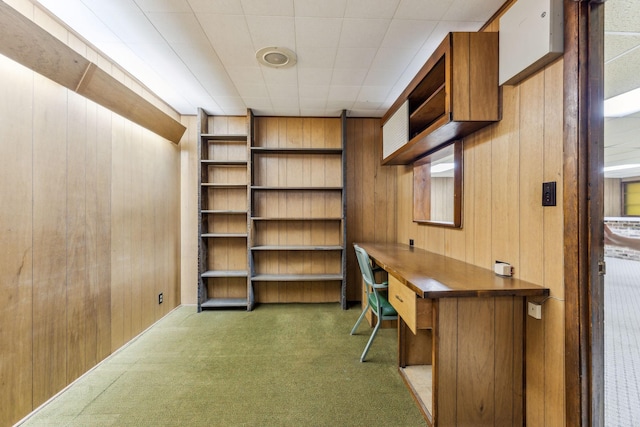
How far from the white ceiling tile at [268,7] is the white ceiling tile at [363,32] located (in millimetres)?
382

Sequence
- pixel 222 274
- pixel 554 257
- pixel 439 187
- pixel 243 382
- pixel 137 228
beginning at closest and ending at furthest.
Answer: pixel 554 257 → pixel 243 382 → pixel 439 187 → pixel 137 228 → pixel 222 274

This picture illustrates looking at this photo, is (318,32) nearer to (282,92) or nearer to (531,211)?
(282,92)

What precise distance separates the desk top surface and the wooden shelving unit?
57.2 inches

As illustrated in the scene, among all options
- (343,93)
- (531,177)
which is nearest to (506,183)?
(531,177)

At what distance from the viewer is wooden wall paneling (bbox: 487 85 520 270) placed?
4.58 feet

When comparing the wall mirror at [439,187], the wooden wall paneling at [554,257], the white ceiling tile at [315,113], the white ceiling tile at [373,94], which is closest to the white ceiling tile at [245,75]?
the white ceiling tile at [315,113]

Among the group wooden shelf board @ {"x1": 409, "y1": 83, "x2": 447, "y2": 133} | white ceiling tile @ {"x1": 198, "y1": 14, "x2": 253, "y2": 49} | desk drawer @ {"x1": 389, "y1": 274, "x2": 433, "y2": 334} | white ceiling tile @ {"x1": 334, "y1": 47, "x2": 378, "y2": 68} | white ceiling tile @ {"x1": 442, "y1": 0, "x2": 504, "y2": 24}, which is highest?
→ white ceiling tile @ {"x1": 334, "y1": 47, "x2": 378, "y2": 68}

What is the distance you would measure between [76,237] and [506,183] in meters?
2.91

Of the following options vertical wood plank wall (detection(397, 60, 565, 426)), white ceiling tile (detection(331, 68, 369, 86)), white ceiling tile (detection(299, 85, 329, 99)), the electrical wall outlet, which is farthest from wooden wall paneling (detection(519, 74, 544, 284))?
white ceiling tile (detection(299, 85, 329, 99))

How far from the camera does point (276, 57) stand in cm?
200

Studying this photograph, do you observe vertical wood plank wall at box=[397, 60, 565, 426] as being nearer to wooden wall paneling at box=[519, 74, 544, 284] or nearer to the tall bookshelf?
wooden wall paneling at box=[519, 74, 544, 284]

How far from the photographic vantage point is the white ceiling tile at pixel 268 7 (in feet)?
4.86

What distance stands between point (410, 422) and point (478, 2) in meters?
2.50

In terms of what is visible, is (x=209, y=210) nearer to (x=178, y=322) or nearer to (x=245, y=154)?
(x=245, y=154)
